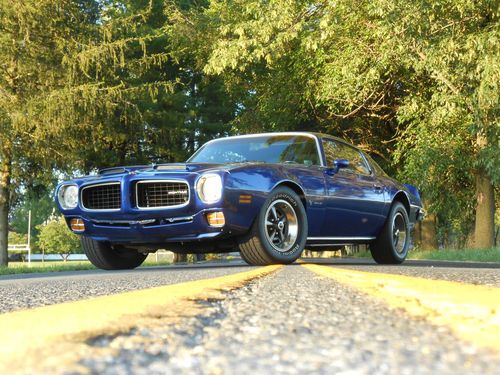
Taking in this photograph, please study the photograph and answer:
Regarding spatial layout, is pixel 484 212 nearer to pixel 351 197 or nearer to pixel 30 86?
pixel 351 197

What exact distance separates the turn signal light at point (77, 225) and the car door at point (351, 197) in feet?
8.95

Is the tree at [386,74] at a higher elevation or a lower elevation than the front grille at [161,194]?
higher

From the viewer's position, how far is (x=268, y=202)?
693cm

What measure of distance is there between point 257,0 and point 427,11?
17.8ft

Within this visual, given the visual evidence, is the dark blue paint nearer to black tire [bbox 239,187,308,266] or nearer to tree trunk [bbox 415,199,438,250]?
black tire [bbox 239,187,308,266]

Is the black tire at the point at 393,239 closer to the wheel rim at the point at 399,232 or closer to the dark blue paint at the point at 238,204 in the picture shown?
the wheel rim at the point at 399,232

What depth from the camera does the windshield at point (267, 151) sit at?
809 cm

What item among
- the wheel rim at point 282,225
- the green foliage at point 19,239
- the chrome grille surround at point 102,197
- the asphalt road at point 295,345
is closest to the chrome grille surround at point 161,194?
the chrome grille surround at point 102,197

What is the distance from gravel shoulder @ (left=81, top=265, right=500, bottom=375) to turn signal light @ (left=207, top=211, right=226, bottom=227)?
4302 millimetres

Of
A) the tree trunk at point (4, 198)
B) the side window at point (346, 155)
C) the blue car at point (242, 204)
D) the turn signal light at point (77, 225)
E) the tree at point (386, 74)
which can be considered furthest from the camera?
the tree trunk at point (4, 198)

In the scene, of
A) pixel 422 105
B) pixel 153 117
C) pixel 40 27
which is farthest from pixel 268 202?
pixel 153 117

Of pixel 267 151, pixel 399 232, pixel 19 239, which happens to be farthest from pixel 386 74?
pixel 19 239

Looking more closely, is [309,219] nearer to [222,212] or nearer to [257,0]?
[222,212]

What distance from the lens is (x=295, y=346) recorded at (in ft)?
5.44
